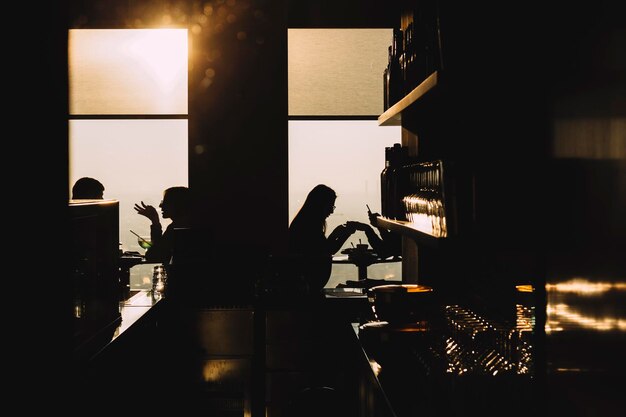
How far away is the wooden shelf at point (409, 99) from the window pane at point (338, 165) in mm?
2318

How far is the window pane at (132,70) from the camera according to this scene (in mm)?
5770

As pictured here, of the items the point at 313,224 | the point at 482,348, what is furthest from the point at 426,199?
the point at 313,224

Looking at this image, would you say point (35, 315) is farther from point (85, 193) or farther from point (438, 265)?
point (85, 193)

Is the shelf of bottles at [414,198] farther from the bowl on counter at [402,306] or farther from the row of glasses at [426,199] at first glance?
the bowl on counter at [402,306]

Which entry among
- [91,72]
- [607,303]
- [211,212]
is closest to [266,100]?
[211,212]

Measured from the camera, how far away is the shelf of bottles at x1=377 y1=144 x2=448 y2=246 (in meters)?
2.00

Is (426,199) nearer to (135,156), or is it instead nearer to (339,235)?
(135,156)

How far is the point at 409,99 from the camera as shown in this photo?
235 cm

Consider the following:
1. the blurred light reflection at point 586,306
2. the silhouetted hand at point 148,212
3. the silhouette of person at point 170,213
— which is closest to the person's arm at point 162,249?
the silhouette of person at point 170,213

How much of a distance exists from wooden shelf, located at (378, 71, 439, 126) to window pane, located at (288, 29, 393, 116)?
9.04 ft

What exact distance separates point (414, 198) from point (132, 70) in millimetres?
4076

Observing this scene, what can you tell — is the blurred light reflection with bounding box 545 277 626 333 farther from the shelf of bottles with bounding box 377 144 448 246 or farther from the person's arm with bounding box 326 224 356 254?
the person's arm with bounding box 326 224 356 254

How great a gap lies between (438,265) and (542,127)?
177cm

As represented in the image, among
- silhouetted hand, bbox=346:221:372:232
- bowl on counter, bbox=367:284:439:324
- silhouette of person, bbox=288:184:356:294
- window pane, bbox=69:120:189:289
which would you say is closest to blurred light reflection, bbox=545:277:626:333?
bowl on counter, bbox=367:284:439:324
